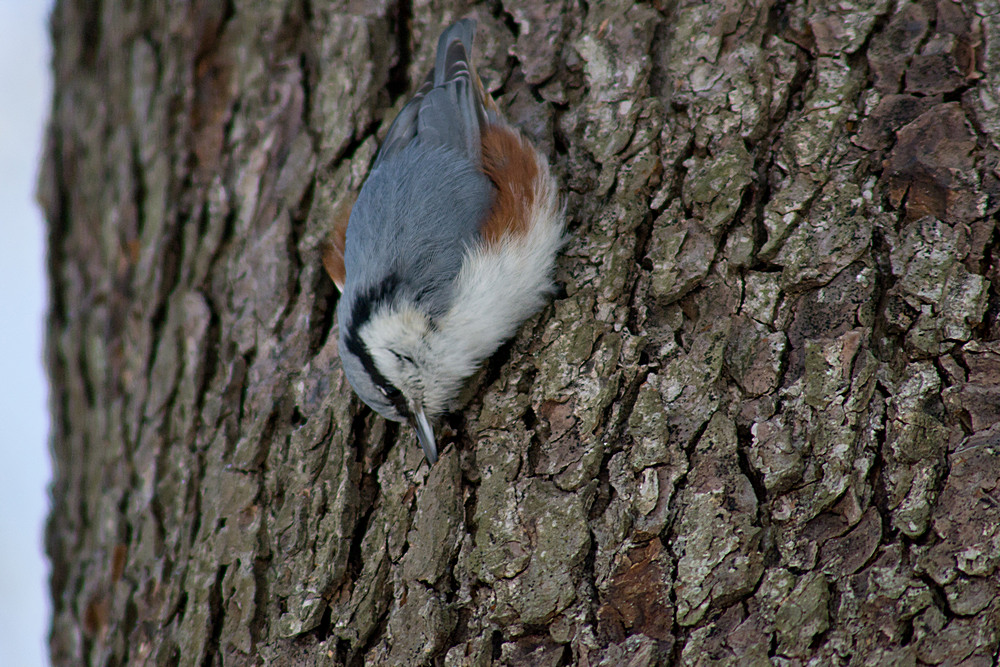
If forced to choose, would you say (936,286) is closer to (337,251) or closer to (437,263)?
(437,263)

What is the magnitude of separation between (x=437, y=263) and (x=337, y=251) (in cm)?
37

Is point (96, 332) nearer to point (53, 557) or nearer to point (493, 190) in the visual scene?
point (53, 557)

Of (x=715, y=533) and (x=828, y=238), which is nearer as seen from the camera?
(x=715, y=533)

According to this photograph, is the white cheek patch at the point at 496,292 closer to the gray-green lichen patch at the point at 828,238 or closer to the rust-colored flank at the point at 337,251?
the rust-colored flank at the point at 337,251

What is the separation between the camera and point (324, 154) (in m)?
2.21

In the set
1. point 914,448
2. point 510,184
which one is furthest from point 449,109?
point 914,448

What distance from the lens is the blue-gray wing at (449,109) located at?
2.13 m

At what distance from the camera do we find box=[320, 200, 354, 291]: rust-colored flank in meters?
2.13

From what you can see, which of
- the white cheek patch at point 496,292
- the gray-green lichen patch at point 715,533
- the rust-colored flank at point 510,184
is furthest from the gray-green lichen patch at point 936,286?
the rust-colored flank at point 510,184

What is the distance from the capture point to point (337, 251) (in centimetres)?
214

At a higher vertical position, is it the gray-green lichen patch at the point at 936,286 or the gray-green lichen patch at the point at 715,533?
the gray-green lichen patch at the point at 936,286

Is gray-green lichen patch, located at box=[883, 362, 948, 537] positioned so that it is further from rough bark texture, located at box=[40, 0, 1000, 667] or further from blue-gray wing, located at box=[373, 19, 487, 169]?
blue-gray wing, located at box=[373, 19, 487, 169]

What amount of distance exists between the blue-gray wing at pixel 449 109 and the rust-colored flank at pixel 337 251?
21cm

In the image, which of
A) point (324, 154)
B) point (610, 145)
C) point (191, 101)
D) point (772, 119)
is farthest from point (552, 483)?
point (191, 101)
